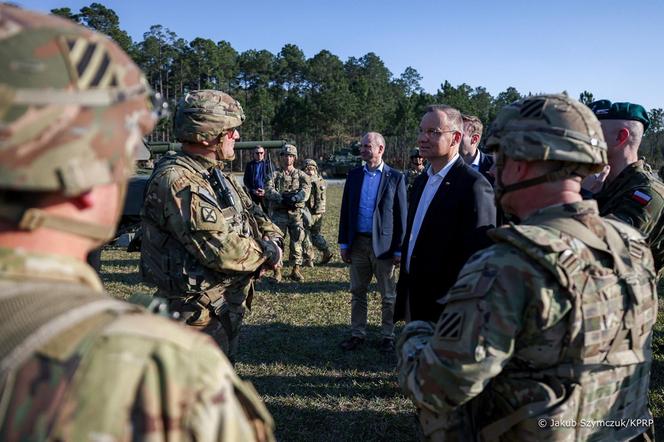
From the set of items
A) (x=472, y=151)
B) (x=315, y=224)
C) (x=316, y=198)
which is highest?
(x=472, y=151)

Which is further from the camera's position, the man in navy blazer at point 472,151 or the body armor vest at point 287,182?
the body armor vest at point 287,182

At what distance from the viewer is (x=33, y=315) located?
0.97 m

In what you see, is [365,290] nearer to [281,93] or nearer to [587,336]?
[587,336]

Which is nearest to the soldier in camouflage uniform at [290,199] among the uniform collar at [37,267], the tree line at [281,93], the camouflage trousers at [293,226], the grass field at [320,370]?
the camouflage trousers at [293,226]

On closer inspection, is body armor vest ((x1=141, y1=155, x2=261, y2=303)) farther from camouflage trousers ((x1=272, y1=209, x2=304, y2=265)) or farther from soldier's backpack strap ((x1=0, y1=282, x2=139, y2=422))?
camouflage trousers ((x1=272, y1=209, x2=304, y2=265))

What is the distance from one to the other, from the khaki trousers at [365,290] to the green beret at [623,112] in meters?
2.83

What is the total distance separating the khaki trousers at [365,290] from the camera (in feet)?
19.6

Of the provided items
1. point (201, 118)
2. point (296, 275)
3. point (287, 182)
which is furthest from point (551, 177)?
point (287, 182)

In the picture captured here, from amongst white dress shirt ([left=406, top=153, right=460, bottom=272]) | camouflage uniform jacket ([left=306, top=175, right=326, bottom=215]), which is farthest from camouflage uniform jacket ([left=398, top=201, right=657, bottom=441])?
camouflage uniform jacket ([left=306, top=175, right=326, bottom=215])

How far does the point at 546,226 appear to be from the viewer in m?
1.98

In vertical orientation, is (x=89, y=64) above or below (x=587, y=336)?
above

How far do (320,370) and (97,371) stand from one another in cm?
464

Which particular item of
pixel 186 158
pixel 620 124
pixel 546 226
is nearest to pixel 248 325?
pixel 186 158

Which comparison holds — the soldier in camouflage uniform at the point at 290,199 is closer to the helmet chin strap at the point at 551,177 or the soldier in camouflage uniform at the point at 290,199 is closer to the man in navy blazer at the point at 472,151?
the man in navy blazer at the point at 472,151
